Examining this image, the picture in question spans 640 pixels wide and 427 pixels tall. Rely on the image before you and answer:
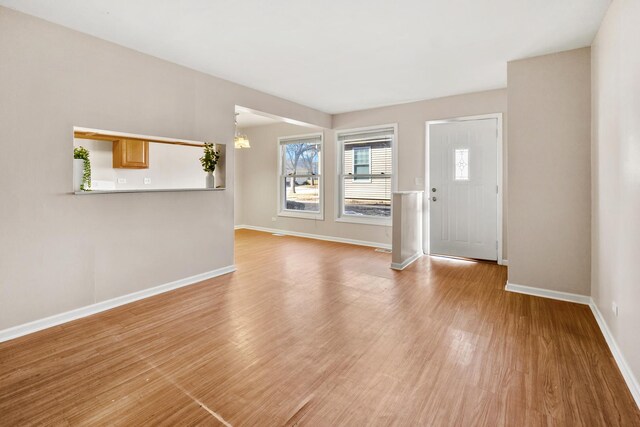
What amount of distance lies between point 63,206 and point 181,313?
4.61 feet

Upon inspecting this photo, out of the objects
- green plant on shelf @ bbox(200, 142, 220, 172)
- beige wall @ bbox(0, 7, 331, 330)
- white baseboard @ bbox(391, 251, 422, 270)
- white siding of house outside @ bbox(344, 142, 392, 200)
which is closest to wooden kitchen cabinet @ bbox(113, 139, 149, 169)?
beige wall @ bbox(0, 7, 331, 330)

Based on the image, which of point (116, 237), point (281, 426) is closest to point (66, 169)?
point (116, 237)

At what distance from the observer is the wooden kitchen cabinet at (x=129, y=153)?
3.43m

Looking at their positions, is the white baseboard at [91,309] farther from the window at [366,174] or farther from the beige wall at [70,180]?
the window at [366,174]

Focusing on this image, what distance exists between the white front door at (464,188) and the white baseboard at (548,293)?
1.44 m

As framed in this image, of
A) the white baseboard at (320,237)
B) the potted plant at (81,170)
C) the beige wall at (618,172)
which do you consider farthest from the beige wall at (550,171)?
the potted plant at (81,170)

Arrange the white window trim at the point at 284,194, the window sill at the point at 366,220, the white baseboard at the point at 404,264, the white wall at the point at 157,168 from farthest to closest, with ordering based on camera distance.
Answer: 1. the white window trim at the point at 284,194
2. the window sill at the point at 366,220
3. the white baseboard at the point at 404,264
4. the white wall at the point at 157,168

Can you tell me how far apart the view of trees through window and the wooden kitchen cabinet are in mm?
3884

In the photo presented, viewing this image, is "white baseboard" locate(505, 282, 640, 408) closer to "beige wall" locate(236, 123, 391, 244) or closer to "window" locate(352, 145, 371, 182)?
"beige wall" locate(236, 123, 391, 244)

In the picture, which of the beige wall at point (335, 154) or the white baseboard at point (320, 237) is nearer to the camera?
the beige wall at point (335, 154)

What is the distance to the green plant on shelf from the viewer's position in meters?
4.05

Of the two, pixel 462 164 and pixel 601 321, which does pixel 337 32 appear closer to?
pixel 462 164

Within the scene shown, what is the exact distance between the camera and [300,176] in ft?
24.0

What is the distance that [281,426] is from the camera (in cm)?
159
